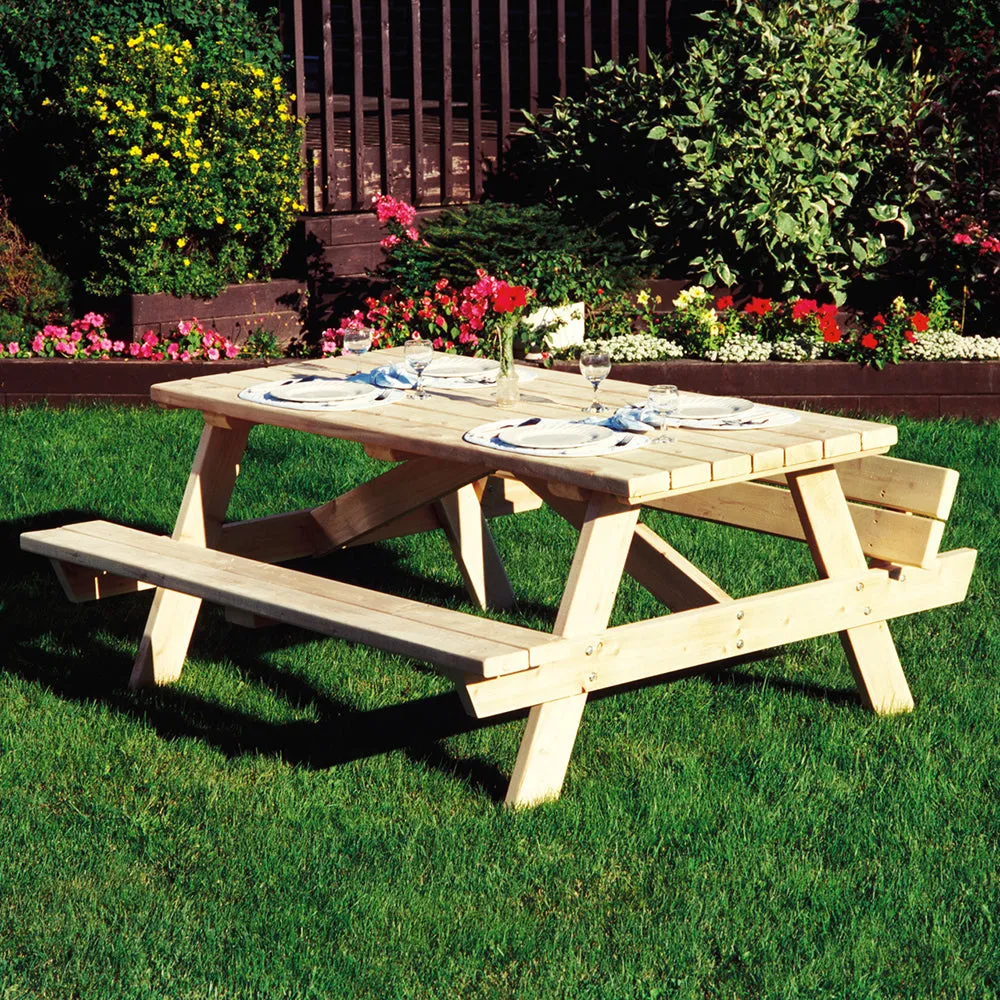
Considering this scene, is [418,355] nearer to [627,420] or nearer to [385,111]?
[627,420]

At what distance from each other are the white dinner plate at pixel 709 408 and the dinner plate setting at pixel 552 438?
240 mm

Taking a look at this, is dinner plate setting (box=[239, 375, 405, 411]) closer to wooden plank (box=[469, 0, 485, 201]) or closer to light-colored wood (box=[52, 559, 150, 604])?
light-colored wood (box=[52, 559, 150, 604])

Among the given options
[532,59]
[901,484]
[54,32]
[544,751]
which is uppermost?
[54,32]

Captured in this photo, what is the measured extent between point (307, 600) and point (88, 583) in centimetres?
93

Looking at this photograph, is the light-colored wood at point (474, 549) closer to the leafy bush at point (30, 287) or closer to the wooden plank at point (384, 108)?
the leafy bush at point (30, 287)

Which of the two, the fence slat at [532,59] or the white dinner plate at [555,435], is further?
the fence slat at [532,59]

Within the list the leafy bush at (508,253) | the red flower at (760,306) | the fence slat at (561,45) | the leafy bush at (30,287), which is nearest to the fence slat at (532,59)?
the fence slat at (561,45)

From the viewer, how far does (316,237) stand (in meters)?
8.51

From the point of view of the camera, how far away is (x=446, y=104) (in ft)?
29.8

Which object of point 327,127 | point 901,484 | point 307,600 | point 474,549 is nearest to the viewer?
point 307,600

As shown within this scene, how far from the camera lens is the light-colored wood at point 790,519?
168 inches

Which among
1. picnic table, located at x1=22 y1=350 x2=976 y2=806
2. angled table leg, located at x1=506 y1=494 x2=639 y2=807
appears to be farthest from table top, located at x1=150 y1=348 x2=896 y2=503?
angled table leg, located at x1=506 y1=494 x2=639 y2=807

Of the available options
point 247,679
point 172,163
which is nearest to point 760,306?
point 172,163

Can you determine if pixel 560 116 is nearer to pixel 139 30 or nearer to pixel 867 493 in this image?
pixel 139 30
